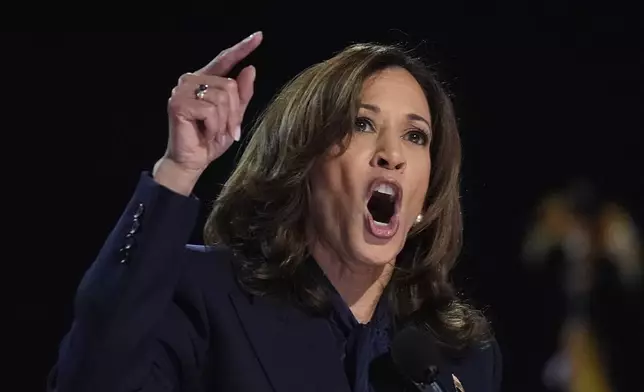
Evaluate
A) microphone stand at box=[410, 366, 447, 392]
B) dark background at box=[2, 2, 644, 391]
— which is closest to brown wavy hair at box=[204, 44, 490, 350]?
microphone stand at box=[410, 366, 447, 392]

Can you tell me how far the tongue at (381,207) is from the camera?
167 cm

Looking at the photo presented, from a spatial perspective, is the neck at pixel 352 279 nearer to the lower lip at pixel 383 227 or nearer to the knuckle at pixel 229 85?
the lower lip at pixel 383 227

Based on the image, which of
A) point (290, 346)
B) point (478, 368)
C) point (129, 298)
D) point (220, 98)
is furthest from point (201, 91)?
point (478, 368)

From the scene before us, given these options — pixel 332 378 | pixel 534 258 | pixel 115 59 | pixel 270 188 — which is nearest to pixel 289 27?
pixel 115 59

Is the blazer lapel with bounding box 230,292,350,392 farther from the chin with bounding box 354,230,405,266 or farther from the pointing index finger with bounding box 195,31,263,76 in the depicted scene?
the pointing index finger with bounding box 195,31,263,76

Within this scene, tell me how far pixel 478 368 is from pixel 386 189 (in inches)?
14.0

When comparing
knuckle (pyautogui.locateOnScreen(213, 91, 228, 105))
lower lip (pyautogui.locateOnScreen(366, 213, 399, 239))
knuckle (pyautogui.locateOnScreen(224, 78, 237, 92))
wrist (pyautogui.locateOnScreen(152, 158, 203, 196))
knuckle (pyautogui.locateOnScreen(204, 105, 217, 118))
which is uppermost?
knuckle (pyautogui.locateOnScreen(224, 78, 237, 92))

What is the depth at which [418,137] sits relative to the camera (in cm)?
170

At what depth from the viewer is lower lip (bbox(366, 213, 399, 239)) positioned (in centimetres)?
160

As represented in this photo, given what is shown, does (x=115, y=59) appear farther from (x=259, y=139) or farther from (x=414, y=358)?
(x=414, y=358)

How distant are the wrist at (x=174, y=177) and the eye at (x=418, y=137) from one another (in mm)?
501

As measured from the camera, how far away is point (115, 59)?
2.74m

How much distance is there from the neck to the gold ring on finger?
471 millimetres

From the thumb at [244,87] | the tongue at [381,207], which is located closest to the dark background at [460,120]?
the tongue at [381,207]
